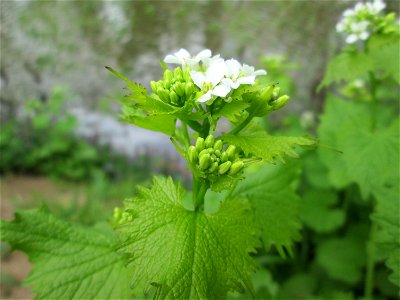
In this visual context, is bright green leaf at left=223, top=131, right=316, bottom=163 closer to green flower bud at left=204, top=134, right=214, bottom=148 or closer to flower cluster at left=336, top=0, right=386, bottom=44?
green flower bud at left=204, top=134, right=214, bottom=148

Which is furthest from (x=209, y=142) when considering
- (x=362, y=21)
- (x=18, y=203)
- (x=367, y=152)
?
(x=18, y=203)

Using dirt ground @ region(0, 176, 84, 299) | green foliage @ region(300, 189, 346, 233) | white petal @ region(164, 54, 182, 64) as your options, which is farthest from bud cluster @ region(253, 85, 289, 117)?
green foliage @ region(300, 189, 346, 233)

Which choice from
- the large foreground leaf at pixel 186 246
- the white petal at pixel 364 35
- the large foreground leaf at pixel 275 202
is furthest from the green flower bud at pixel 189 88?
the white petal at pixel 364 35

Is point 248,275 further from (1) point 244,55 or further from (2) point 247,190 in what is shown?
(1) point 244,55

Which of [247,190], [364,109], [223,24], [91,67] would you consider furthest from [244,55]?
[247,190]

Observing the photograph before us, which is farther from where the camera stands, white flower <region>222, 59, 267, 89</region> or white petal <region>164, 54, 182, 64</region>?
white petal <region>164, 54, 182, 64</region>

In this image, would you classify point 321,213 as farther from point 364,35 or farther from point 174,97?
point 174,97
